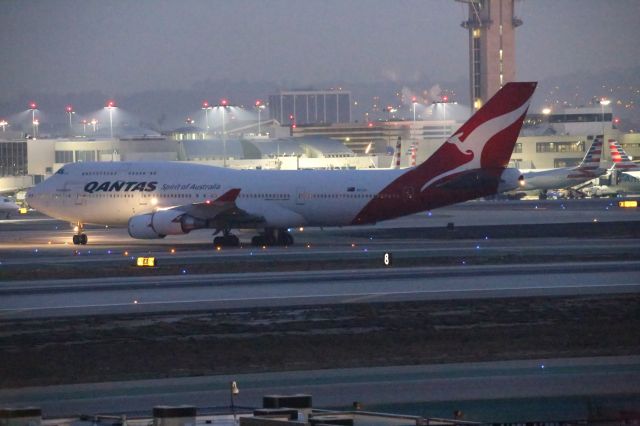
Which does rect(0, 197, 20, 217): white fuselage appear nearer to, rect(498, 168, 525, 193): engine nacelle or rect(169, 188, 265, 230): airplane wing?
rect(169, 188, 265, 230): airplane wing

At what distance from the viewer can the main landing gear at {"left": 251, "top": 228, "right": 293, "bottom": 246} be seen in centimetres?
5091

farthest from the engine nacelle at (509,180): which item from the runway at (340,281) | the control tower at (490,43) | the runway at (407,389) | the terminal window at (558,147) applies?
the control tower at (490,43)

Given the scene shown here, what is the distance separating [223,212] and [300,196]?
359 cm

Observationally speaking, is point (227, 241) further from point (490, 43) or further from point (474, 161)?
point (490, 43)

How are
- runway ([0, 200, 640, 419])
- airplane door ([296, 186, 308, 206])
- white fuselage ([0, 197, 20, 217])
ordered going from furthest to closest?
white fuselage ([0, 197, 20, 217])
airplane door ([296, 186, 308, 206])
runway ([0, 200, 640, 419])

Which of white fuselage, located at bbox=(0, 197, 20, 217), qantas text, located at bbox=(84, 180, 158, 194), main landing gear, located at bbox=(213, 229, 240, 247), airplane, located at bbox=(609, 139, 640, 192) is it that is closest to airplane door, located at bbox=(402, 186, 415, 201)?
main landing gear, located at bbox=(213, 229, 240, 247)

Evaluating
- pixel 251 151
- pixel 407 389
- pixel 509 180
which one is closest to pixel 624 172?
pixel 251 151

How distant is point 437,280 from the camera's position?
34781mm

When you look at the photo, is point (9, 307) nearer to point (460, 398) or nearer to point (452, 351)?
point (452, 351)

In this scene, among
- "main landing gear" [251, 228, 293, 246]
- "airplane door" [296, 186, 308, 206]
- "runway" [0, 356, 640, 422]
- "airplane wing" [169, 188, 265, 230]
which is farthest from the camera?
"main landing gear" [251, 228, 293, 246]

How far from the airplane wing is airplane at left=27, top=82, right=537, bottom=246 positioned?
0.15 ft

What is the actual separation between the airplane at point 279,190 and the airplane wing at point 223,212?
45 mm

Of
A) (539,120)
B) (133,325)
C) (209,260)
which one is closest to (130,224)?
(209,260)

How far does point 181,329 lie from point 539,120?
164m
